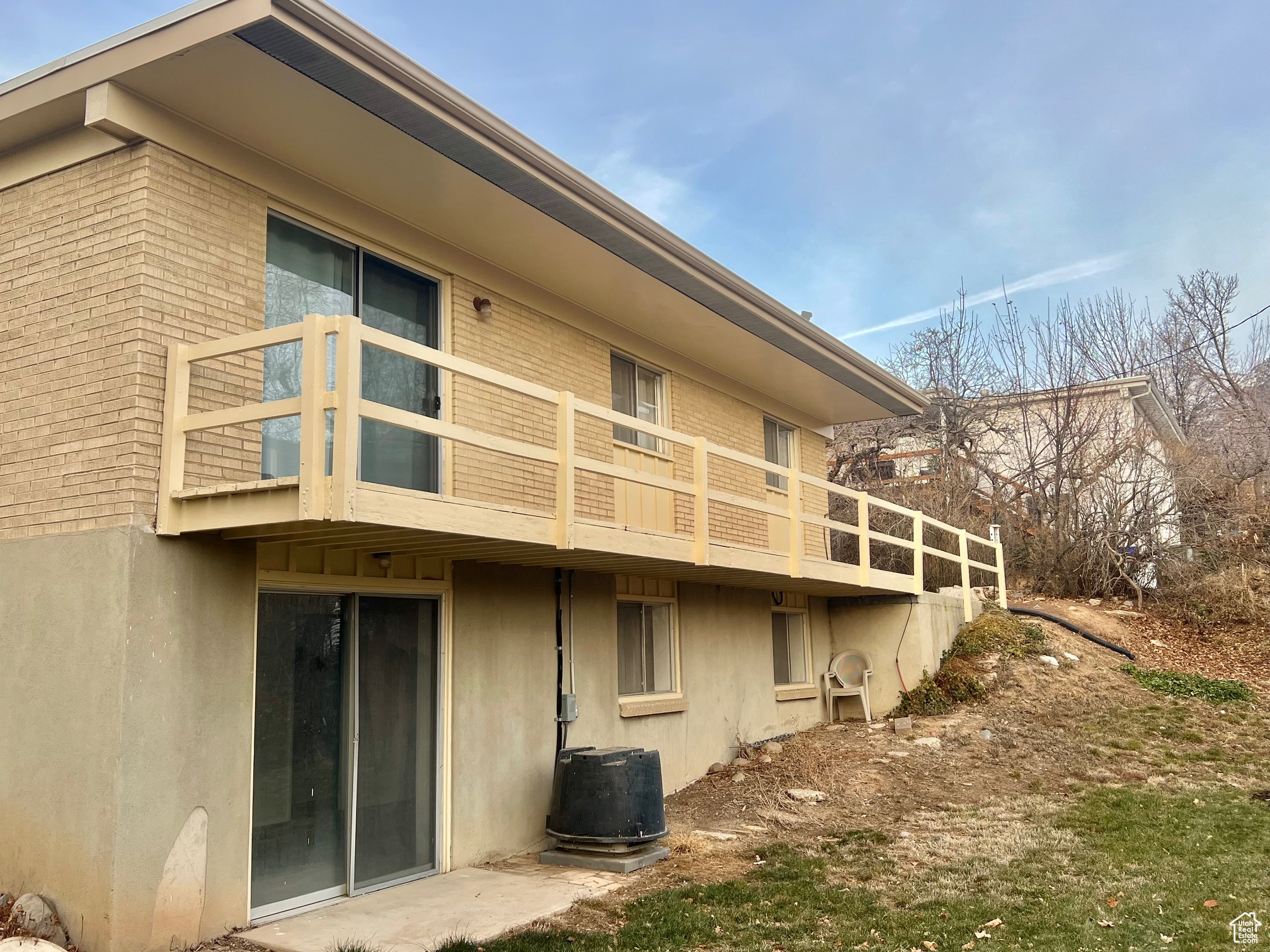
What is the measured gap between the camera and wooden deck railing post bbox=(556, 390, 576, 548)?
26.5 feet

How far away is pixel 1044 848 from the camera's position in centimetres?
877

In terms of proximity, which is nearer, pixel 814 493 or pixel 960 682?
pixel 960 682

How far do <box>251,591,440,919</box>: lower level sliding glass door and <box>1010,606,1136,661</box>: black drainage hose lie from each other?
12.4 m

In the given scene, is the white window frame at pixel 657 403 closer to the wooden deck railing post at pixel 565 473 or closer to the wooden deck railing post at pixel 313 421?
the wooden deck railing post at pixel 565 473

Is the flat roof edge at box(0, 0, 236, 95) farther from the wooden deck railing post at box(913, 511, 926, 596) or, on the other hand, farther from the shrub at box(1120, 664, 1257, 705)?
the shrub at box(1120, 664, 1257, 705)

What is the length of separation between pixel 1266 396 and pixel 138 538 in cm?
2969

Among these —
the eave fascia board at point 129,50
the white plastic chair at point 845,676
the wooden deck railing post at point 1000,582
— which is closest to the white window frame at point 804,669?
the white plastic chair at point 845,676

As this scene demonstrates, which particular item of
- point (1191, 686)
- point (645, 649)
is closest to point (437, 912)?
point (645, 649)

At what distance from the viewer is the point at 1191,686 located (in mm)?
15438

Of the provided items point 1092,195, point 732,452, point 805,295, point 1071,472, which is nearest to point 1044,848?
point 732,452

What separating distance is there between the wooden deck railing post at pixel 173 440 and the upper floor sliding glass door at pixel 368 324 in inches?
31.5

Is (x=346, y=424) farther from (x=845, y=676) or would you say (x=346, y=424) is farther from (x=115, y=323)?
(x=845, y=676)

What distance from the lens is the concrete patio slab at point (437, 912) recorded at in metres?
6.85

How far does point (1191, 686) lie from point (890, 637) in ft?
15.0
